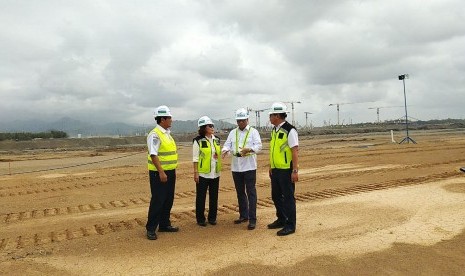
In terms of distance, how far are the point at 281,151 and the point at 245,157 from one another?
69cm

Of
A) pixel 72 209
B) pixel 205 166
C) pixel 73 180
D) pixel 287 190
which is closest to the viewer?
pixel 287 190

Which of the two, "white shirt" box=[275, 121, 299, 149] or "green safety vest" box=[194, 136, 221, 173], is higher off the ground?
"white shirt" box=[275, 121, 299, 149]

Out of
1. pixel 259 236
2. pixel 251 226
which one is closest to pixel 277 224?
pixel 251 226

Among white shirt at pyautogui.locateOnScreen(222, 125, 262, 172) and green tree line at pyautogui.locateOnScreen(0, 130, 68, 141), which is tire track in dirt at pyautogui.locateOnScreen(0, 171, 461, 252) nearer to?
white shirt at pyautogui.locateOnScreen(222, 125, 262, 172)

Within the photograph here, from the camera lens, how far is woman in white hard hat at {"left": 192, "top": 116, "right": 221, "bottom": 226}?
6.59 meters

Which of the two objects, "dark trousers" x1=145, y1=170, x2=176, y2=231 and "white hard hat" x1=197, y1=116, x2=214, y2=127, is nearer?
"dark trousers" x1=145, y1=170, x2=176, y2=231

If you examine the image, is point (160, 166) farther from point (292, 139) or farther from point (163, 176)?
point (292, 139)

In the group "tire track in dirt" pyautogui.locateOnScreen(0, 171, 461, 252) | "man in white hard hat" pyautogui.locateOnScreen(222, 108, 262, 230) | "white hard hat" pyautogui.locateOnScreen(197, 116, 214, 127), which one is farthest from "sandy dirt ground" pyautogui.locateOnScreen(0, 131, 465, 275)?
"white hard hat" pyautogui.locateOnScreen(197, 116, 214, 127)

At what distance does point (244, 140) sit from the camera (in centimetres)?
643

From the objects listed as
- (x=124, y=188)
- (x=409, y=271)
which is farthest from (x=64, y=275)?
(x=124, y=188)

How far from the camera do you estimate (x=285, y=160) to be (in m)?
6.01

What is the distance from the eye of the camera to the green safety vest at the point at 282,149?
19.7 feet

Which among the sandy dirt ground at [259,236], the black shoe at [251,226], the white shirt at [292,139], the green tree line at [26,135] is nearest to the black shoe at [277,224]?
the sandy dirt ground at [259,236]

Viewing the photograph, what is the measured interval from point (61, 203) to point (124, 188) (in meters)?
2.48
